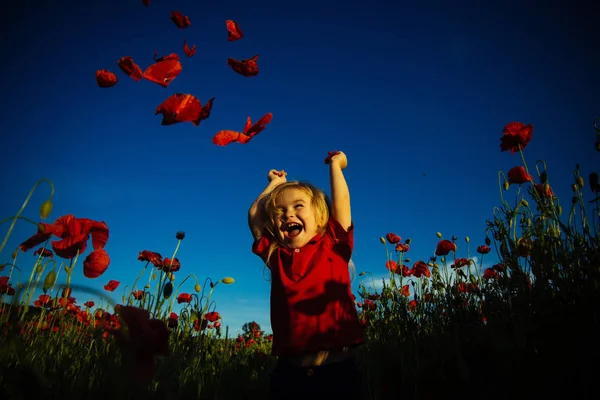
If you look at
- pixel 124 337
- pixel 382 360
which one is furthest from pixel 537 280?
pixel 124 337

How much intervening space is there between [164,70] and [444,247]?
8.98 ft

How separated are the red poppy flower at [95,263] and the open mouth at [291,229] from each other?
3.50 feet

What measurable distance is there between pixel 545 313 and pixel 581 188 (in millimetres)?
950

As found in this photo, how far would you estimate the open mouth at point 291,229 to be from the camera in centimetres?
206

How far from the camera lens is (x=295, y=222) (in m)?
2.05

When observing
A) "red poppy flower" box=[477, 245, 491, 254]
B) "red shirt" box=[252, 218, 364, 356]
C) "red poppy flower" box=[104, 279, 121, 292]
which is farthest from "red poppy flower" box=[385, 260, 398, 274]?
"red poppy flower" box=[104, 279, 121, 292]

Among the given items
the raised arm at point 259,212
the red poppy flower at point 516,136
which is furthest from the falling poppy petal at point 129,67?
the red poppy flower at point 516,136

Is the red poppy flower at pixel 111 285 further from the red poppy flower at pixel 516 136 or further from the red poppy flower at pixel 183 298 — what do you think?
the red poppy flower at pixel 516 136

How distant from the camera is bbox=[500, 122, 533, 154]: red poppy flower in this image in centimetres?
272

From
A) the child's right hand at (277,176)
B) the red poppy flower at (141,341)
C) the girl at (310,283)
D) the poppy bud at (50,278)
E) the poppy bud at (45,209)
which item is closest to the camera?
the red poppy flower at (141,341)

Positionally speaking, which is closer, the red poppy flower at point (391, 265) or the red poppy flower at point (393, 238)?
the red poppy flower at point (391, 265)

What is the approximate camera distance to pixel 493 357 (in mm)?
1756

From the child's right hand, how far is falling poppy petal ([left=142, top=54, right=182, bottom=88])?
90cm

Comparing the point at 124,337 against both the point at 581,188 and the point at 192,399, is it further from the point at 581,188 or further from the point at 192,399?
the point at 581,188
